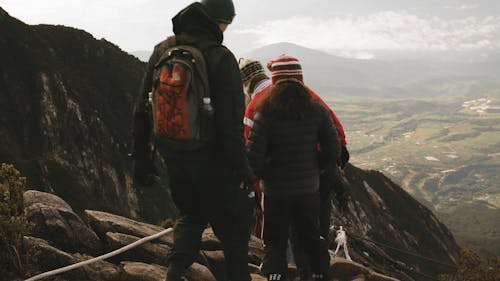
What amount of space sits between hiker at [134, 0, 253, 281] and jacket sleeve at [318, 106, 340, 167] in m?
1.62

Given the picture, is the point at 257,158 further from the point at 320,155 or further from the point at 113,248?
the point at 113,248

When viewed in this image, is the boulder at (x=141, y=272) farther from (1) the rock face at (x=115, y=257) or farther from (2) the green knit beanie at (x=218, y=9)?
(2) the green knit beanie at (x=218, y=9)

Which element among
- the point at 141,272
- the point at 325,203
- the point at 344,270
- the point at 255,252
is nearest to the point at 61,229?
the point at 141,272

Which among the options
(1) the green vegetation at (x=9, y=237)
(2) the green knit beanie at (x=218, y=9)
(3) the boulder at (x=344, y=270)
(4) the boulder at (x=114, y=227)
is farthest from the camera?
(3) the boulder at (x=344, y=270)

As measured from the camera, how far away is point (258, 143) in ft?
17.8

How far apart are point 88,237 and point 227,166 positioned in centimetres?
409

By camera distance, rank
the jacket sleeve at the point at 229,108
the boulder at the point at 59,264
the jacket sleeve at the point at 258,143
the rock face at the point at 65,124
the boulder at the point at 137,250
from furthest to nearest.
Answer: the rock face at the point at 65,124
the boulder at the point at 137,250
the boulder at the point at 59,264
the jacket sleeve at the point at 258,143
the jacket sleeve at the point at 229,108

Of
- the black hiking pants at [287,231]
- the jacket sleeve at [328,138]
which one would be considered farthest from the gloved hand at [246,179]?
the jacket sleeve at [328,138]

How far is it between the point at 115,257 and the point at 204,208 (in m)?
3.23

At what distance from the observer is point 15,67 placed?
45562 mm

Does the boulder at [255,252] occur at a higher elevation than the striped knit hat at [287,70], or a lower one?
lower

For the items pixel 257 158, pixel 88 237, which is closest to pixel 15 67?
pixel 88 237

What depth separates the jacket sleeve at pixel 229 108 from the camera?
13.9 feet

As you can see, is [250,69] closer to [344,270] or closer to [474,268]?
[344,270]
